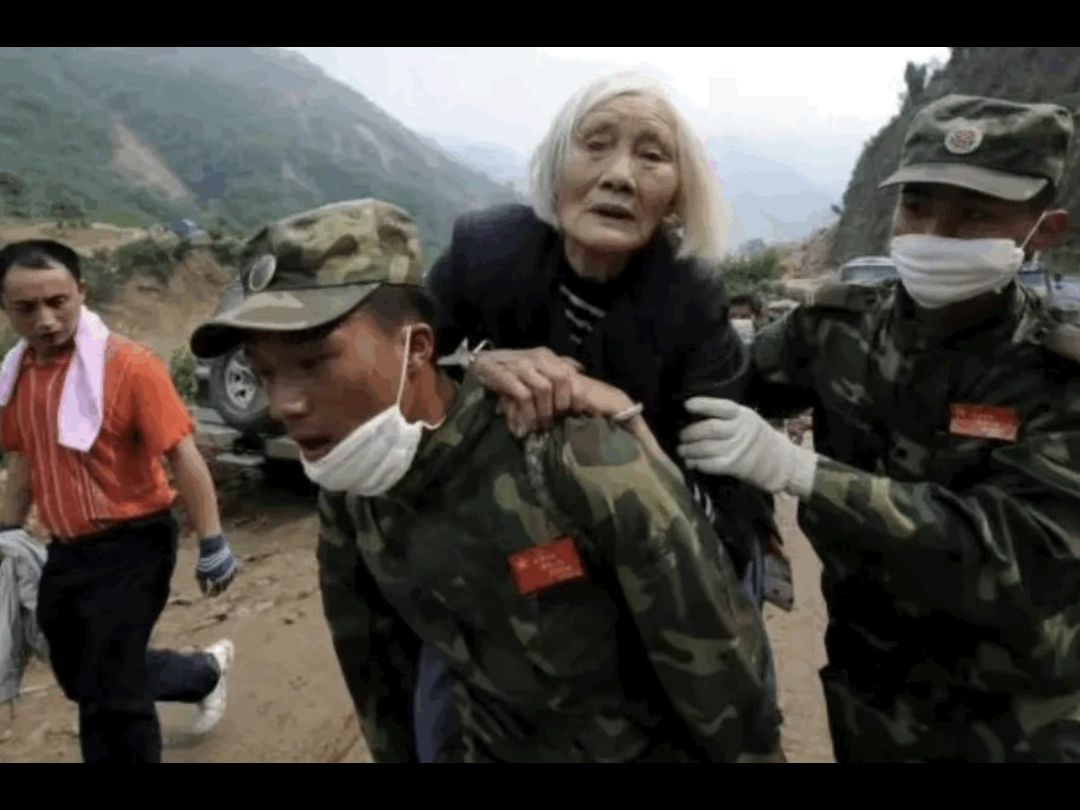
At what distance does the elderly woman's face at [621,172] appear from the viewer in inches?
64.3

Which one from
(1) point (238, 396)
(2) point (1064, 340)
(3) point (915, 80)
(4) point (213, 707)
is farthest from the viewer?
(3) point (915, 80)

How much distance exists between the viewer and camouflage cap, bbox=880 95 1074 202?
5.42 feet

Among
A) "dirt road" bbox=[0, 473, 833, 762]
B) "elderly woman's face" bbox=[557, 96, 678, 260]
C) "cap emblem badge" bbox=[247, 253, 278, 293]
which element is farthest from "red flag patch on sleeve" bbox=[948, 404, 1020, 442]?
"dirt road" bbox=[0, 473, 833, 762]

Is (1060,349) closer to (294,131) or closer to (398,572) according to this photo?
(398,572)

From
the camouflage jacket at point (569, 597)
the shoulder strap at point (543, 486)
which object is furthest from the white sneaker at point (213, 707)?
the shoulder strap at point (543, 486)

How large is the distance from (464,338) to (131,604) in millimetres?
1664

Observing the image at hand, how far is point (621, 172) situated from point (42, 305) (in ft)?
6.91

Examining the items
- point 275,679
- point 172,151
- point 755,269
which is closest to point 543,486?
point 275,679

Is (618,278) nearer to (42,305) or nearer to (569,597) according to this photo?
(569,597)

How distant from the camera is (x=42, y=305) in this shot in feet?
9.49

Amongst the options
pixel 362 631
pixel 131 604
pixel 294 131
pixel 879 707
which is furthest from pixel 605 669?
pixel 294 131

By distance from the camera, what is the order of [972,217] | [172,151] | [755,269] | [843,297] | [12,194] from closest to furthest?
[972,217] → [843,297] → [755,269] → [12,194] → [172,151]

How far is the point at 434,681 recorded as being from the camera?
5.69ft

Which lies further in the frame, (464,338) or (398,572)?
(464,338)
